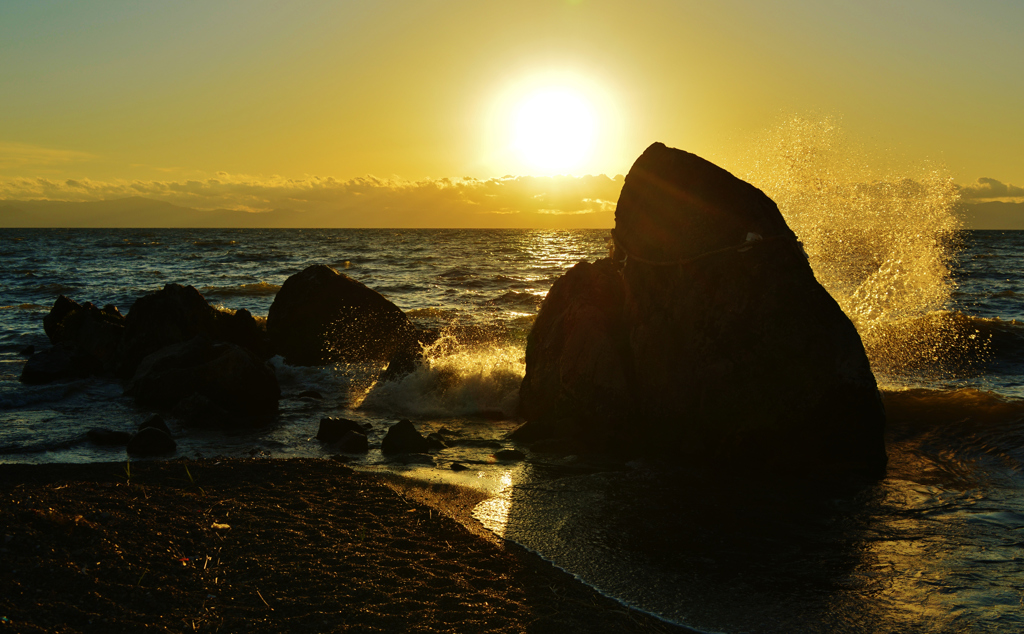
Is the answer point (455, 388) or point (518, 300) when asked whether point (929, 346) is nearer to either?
point (455, 388)

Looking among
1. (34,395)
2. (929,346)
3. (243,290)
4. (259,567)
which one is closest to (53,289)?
(243,290)

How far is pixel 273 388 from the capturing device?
8.46 metres

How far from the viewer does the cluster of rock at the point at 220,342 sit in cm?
823

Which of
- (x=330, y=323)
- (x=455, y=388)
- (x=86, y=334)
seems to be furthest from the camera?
(x=330, y=323)

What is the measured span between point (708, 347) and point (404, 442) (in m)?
3.32

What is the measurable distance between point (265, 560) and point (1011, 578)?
4679mm

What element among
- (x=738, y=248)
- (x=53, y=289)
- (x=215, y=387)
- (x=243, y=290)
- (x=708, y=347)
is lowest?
(x=215, y=387)

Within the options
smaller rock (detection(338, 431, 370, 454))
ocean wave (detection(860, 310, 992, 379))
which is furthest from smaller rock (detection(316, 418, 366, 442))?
ocean wave (detection(860, 310, 992, 379))

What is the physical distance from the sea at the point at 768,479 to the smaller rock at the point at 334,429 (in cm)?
29

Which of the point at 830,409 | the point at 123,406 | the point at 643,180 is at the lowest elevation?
the point at 123,406

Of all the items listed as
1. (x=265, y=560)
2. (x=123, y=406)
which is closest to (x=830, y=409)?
(x=265, y=560)

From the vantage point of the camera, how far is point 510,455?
257 inches

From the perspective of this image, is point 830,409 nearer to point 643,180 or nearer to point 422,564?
point 643,180

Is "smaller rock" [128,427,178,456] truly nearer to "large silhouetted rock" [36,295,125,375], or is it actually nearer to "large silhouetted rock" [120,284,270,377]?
"large silhouetted rock" [120,284,270,377]
